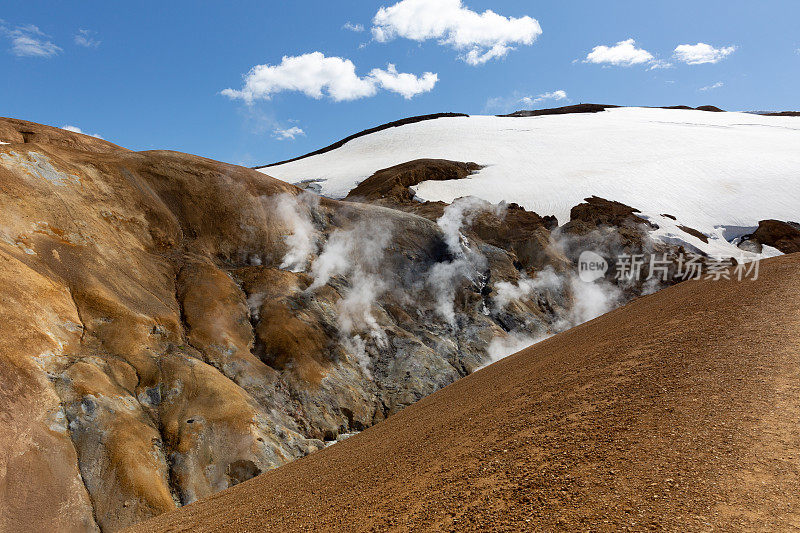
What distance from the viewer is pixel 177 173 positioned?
90.0ft

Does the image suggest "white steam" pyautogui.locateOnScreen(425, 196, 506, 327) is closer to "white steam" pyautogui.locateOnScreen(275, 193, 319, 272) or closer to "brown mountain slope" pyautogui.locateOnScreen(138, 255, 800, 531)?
"white steam" pyautogui.locateOnScreen(275, 193, 319, 272)

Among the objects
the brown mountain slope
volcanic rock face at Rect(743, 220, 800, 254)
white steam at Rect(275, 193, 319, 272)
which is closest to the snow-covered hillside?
volcanic rock face at Rect(743, 220, 800, 254)

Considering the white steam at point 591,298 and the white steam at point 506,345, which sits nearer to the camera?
the white steam at point 506,345

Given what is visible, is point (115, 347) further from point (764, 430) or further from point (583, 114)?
point (583, 114)

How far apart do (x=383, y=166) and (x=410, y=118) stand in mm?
36448

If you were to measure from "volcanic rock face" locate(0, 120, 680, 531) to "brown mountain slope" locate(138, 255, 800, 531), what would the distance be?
187 inches

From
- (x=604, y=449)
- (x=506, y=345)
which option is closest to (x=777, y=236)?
(x=506, y=345)

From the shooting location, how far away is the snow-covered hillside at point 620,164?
47125mm

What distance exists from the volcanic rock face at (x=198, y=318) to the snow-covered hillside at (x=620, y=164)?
14.6m

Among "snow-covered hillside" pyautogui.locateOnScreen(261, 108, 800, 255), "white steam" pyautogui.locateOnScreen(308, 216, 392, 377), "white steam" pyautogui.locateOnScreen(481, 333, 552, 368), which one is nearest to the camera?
"white steam" pyautogui.locateOnScreen(308, 216, 392, 377)

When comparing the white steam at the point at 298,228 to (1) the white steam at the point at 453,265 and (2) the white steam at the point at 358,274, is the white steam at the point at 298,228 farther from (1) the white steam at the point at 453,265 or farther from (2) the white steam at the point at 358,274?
(1) the white steam at the point at 453,265

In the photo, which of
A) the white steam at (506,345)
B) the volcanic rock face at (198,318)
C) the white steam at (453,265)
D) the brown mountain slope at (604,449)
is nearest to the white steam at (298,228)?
the volcanic rock face at (198,318)

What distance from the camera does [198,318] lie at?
70.0ft

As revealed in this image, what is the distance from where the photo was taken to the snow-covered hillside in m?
47.1
